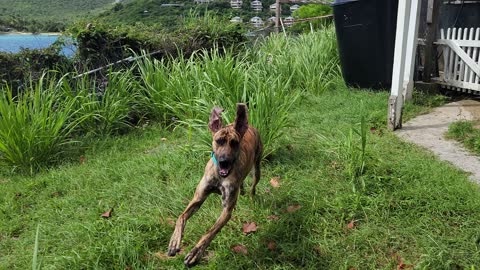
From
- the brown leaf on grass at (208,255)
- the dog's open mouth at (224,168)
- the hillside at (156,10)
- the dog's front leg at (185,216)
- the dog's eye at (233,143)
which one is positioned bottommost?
the brown leaf on grass at (208,255)

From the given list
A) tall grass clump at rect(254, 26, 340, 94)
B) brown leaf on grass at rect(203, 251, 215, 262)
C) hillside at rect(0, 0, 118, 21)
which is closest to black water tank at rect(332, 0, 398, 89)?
tall grass clump at rect(254, 26, 340, 94)

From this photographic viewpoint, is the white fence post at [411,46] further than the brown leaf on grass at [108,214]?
Yes

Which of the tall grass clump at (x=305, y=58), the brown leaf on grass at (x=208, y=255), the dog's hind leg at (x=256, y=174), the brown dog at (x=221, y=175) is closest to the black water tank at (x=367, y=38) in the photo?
the tall grass clump at (x=305, y=58)

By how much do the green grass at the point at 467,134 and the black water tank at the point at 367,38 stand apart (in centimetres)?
212

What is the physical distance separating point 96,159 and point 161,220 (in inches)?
77.2

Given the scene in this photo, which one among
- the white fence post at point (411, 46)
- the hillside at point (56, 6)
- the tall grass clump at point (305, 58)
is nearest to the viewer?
the white fence post at point (411, 46)

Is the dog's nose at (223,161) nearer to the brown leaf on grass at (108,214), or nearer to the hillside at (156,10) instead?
the brown leaf on grass at (108,214)

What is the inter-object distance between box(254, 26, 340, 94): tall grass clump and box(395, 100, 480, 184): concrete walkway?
2074 mm

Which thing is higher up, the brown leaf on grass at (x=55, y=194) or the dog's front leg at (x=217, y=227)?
the dog's front leg at (x=217, y=227)

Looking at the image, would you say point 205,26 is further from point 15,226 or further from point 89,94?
point 15,226

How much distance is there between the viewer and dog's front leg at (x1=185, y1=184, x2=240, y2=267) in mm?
2305

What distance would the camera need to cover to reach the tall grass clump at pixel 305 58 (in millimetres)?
7219

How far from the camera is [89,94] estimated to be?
548 centimetres

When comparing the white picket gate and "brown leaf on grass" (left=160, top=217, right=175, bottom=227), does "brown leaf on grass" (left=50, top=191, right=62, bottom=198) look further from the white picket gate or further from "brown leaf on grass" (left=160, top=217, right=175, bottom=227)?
the white picket gate
